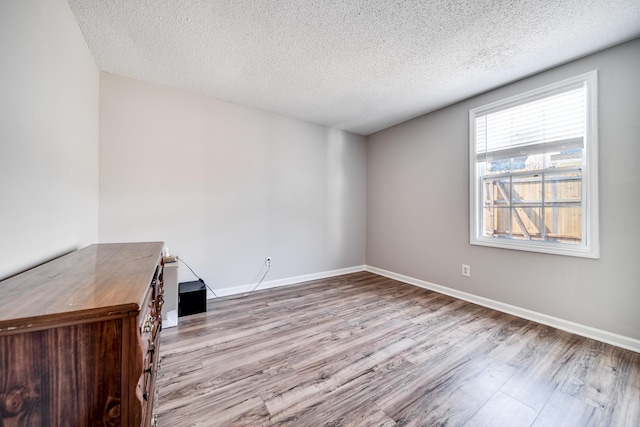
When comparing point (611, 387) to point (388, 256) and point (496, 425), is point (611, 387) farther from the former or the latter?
point (388, 256)

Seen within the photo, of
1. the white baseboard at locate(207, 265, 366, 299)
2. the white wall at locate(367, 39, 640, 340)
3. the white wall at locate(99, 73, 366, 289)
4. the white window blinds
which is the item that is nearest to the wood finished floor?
the white wall at locate(367, 39, 640, 340)

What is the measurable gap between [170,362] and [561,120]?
3.80 metres

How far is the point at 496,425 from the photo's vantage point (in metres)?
1.21

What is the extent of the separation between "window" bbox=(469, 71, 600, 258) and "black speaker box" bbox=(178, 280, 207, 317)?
305 centimetres

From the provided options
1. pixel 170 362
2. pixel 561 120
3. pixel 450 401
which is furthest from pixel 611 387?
pixel 170 362

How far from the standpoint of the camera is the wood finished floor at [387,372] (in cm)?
127

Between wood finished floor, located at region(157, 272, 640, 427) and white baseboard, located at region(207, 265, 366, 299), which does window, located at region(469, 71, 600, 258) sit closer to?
wood finished floor, located at region(157, 272, 640, 427)

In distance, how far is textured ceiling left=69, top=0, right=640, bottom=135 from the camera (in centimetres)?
159

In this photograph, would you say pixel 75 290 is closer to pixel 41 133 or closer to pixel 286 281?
pixel 41 133

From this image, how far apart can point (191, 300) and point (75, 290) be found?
183 centimetres

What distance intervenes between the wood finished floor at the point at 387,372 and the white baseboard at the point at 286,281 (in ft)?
1.46

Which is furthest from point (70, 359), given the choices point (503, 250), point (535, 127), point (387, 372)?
point (535, 127)

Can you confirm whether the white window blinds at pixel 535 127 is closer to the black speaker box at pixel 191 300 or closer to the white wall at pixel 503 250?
the white wall at pixel 503 250

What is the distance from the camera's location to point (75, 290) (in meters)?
0.74
